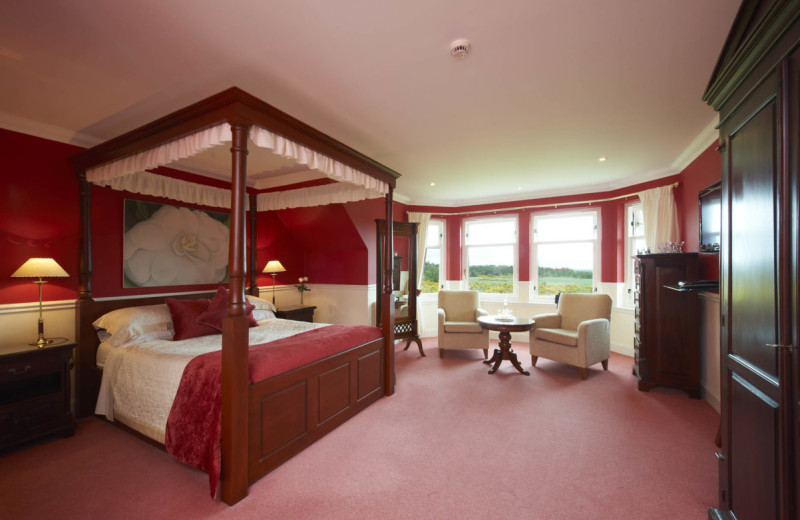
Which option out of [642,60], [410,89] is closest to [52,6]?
[410,89]

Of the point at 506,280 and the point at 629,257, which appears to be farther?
the point at 506,280

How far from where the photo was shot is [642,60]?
2084 millimetres

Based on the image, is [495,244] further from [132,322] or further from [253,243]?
[132,322]

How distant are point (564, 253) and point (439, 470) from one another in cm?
457

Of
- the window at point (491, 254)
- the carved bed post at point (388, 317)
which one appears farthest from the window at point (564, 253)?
the carved bed post at point (388, 317)

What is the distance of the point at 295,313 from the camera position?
4.72 meters

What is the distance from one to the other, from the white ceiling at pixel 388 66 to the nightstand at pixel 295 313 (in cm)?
247

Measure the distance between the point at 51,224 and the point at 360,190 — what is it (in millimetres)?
2818

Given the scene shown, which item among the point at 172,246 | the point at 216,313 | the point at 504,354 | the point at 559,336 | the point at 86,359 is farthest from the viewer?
the point at 504,354

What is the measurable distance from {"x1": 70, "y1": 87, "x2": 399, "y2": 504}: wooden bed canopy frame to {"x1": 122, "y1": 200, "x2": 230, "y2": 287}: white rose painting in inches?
16.4

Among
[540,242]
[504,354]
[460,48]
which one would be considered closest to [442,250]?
[540,242]

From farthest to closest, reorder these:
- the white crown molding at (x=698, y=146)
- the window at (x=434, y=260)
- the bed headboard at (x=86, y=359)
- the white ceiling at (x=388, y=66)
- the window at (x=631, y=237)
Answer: the window at (x=434, y=260), the window at (x=631, y=237), the white crown molding at (x=698, y=146), the bed headboard at (x=86, y=359), the white ceiling at (x=388, y=66)

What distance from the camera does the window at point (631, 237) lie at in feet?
16.3

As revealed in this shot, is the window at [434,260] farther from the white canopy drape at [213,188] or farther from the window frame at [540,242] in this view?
the white canopy drape at [213,188]
